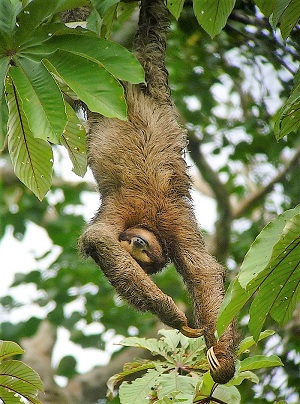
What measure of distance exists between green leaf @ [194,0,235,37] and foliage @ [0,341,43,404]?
185 centimetres

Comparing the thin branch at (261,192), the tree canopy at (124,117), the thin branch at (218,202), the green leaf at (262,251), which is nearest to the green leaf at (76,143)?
the tree canopy at (124,117)

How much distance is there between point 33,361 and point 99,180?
18.3 feet

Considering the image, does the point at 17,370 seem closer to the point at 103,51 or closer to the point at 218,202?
the point at 103,51

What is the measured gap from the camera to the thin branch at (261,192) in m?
8.20

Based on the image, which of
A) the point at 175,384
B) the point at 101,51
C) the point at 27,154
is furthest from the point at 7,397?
the point at 101,51

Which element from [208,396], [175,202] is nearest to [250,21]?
[175,202]

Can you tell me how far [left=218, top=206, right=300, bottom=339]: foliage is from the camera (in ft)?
8.48

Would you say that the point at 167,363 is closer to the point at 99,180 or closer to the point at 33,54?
the point at 99,180

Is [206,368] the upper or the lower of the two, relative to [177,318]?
lower

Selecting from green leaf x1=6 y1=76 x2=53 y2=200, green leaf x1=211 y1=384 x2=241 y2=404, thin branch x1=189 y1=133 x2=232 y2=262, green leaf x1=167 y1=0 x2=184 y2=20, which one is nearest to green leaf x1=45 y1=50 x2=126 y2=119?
green leaf x1=6 y1=76 x2=53 y2=200

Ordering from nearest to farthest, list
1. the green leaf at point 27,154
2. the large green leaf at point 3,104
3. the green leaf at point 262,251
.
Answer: the green leaf at point 262,251 → the large green leaf at point 3,104 → the green leaf at point 27,154

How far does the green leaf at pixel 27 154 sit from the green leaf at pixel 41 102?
388 mm

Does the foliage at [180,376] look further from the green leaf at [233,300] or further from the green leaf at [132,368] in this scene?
the green leaf at [233,300]

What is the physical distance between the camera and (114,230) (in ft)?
13.1
